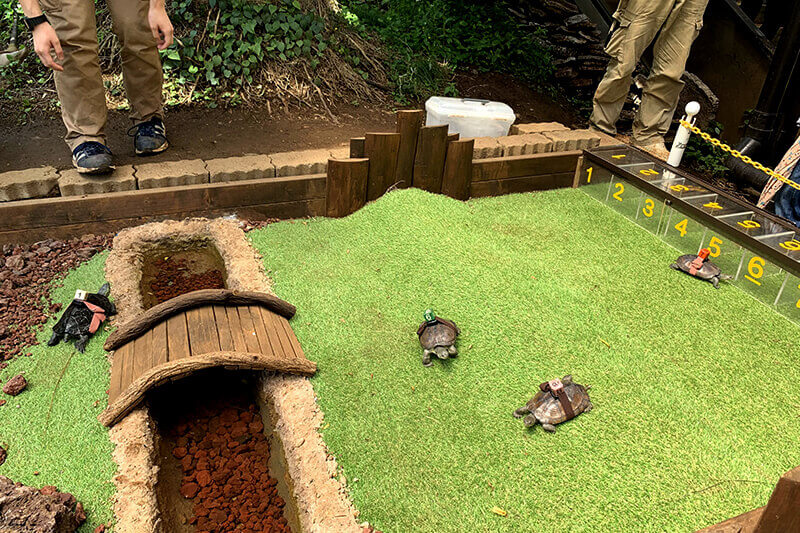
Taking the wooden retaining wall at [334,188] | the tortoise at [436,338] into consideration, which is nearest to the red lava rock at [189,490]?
the tortoise at [436,338]

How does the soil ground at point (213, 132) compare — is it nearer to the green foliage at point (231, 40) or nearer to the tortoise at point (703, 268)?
the green foliage at point (231, 40)

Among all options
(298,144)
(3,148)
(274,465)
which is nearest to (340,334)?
(274,465)

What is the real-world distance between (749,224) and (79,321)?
3.98 m

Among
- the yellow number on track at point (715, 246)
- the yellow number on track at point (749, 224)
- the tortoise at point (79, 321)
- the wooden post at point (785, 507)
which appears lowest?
the tortoise at point (79, 321)

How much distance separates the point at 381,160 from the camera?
419 centimetres

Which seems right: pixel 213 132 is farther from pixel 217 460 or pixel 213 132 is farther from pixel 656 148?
pixel 656 148

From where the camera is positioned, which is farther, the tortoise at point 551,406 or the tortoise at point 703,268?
the tortoise at point 703,268

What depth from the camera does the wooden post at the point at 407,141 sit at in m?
4.14

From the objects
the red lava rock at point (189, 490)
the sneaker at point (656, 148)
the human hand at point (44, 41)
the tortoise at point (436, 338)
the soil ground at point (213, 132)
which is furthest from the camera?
the sneaker at point (656, 148)

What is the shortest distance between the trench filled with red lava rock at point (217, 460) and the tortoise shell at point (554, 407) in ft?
3.68

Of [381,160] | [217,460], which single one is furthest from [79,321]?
[381,160]

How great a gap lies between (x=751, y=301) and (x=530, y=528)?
90.8 inches

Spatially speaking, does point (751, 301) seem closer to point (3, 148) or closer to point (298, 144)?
point (298, 144)

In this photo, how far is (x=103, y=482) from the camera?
2.26 meters
